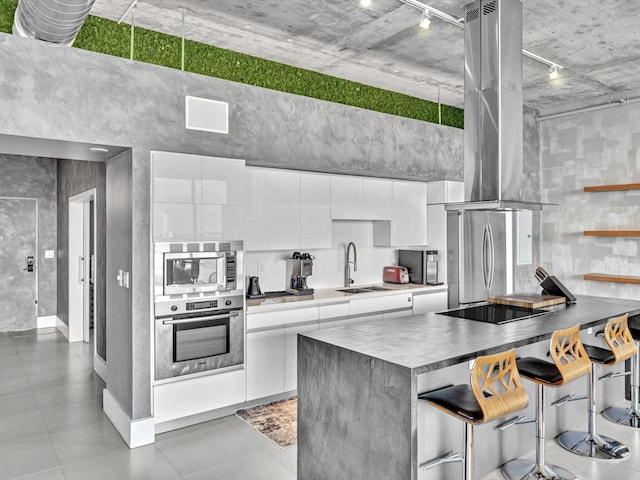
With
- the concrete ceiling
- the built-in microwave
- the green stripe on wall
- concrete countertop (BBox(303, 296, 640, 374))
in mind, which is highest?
the concrete ceiling

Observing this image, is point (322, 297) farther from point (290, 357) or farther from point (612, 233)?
point (612, 233)

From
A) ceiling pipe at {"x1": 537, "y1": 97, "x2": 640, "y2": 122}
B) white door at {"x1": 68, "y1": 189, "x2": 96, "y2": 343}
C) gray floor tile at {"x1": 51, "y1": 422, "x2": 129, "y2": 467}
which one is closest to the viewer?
gray floor tile at {"x1": 51, "y1": 422, "x2": 129, "y2": 467}

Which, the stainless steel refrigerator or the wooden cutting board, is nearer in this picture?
the wooden cutting board

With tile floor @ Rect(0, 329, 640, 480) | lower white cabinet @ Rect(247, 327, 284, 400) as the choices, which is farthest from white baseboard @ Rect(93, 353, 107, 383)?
lower white cabinet @ Rect(247, 327, 284, 400)

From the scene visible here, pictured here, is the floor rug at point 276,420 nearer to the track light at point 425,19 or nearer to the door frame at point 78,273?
the track light at point 425,19

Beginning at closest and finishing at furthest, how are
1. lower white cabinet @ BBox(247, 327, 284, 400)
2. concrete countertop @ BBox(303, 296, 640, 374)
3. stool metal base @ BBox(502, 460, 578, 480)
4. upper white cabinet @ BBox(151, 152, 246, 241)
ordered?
concrete countertop @ BBox(303, 296, 640, 374), stool metal base @ BBox(502, 460, 578, 480), upper white cabinet @ BBox(151, 152, 246, 241), lower white cabinet @ BBox(247, 327, 284, 400)

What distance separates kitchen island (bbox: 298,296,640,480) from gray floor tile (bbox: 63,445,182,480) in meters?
1.00

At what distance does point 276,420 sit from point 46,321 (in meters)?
5.61

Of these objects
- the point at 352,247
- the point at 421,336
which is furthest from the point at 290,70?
the point at 421,336

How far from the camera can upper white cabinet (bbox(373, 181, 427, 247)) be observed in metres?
5.84

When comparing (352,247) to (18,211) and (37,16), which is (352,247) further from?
(18,211)

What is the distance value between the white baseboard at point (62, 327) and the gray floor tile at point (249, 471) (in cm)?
481

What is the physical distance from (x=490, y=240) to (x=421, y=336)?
365 centimetres

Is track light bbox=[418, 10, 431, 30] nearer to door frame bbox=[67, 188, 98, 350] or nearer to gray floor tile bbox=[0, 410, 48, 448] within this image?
gray floor tile bbox=[0, 410, 48, 448]
